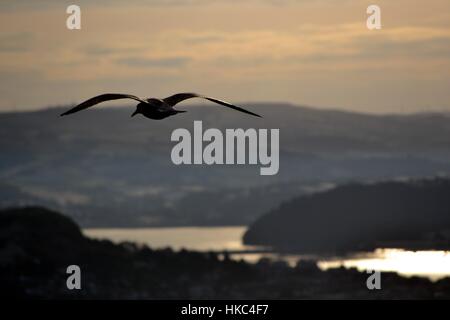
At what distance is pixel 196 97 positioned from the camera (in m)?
45.9

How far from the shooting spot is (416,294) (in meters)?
A: 199
